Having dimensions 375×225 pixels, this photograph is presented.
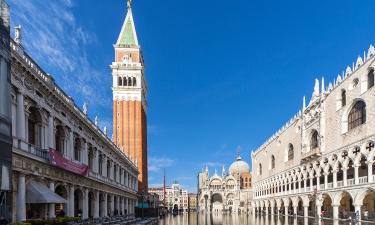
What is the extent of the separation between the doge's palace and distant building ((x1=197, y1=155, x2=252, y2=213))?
45.0 meters

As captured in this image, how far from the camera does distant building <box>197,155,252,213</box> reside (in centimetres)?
11594

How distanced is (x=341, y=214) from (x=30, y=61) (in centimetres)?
4099

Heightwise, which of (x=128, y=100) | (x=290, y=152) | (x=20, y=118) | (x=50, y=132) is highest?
(x=128, y=100)

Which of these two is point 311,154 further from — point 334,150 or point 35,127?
point 35,127

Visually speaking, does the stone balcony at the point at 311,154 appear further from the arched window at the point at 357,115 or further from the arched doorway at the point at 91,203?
the arched doorway at the point at 91,203

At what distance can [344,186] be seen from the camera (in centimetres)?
4025

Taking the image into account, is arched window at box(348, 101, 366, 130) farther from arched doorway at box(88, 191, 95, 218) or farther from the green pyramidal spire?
the green pyramidal spire

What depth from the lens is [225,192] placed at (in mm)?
120438

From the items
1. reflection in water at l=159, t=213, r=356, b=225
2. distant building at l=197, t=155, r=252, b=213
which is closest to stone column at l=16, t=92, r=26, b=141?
reflection in water at l=159, t=213, r=356, b=225

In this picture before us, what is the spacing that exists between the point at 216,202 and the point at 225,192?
616 cm

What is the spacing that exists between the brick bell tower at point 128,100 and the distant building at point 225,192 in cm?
3771

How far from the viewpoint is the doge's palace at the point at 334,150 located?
36250 mm

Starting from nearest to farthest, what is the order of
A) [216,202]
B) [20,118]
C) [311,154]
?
[20,118] < [311,154] < [216,202]

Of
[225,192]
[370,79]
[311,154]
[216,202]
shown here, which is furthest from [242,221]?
[216,202]
